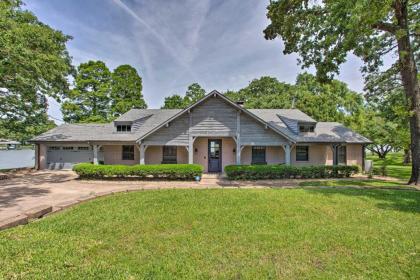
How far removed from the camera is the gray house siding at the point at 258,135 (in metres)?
14.6

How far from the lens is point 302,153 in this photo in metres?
17.2

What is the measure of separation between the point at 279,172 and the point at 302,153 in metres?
5.05

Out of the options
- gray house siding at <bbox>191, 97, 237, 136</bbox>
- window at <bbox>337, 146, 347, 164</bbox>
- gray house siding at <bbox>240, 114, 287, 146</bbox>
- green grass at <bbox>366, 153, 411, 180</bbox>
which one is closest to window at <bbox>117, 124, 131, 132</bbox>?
gray house siding at <bbox>191, 97, 237, 136</bbox>

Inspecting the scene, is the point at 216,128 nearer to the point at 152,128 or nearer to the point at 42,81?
the point at 152,128

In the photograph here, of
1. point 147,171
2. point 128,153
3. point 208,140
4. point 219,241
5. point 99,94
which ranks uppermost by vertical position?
point 99,94

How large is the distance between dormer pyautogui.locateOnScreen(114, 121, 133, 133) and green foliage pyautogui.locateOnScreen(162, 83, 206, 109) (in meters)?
25.9

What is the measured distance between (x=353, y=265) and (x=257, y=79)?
44.8 meters

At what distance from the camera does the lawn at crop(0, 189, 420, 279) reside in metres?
3.48

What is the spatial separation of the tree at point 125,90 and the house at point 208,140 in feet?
36.4

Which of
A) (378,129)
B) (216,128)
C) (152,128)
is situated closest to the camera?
(216,128)

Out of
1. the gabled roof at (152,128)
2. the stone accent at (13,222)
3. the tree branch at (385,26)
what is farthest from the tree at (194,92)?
the stone accent at (13,222)

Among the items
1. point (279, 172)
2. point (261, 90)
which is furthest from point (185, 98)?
point (279, 172)

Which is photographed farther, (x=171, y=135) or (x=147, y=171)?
(x=171, y=135)

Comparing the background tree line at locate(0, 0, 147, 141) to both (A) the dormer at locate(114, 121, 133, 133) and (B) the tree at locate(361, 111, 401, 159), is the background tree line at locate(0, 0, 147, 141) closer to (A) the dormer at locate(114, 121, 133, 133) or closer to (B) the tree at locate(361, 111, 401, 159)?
(A) the dormer at locate(114, 121, 133, 133)
